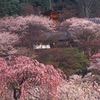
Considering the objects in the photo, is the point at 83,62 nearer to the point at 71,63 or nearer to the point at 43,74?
the point at 71,63

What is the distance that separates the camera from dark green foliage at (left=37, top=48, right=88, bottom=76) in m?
9.89

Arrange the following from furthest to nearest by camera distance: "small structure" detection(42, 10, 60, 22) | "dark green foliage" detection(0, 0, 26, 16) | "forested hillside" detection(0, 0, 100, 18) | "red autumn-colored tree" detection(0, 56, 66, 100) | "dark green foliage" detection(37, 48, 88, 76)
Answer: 1. "forested hillside" detection(0, 0, 100, 18)
2. "small structure" detection(42, 10, 60, 22)
3. "dark green foliage" detection(0, 0, 26, 16)
4. "dark green foliage" detection(37, 48, 88, 76)
5. "red autumn-colored tree" detection(0, 56, 66, 100)

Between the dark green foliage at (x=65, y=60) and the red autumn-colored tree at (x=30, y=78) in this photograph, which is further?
the dark green foliage at (x=65, y=60)

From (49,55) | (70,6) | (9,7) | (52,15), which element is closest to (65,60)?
(49,55)

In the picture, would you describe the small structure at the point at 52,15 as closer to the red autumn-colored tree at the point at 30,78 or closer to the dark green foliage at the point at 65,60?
the dark green foliage at the point at 65,60

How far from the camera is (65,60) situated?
33.1 ft

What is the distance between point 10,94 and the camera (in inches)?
228

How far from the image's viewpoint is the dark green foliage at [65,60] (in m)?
9.89

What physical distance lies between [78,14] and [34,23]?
17.5 m

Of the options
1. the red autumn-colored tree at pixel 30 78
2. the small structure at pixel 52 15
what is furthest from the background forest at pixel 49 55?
the small structure at pixel 52 15

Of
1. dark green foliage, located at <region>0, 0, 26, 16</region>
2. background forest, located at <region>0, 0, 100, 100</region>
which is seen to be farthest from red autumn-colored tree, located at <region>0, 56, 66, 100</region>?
dark green foliage, located at <region>0, 0, 26, 16</region>

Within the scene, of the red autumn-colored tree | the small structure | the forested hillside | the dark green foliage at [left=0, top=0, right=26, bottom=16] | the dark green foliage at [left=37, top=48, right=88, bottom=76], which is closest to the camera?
the red autumn-colored tree

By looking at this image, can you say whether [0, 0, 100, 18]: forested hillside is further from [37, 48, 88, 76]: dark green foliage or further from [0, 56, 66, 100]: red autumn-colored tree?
[0, 56, 66, 100]: red autumn-colored tree

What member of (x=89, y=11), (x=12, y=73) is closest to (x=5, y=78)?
(x=12, y=73)
